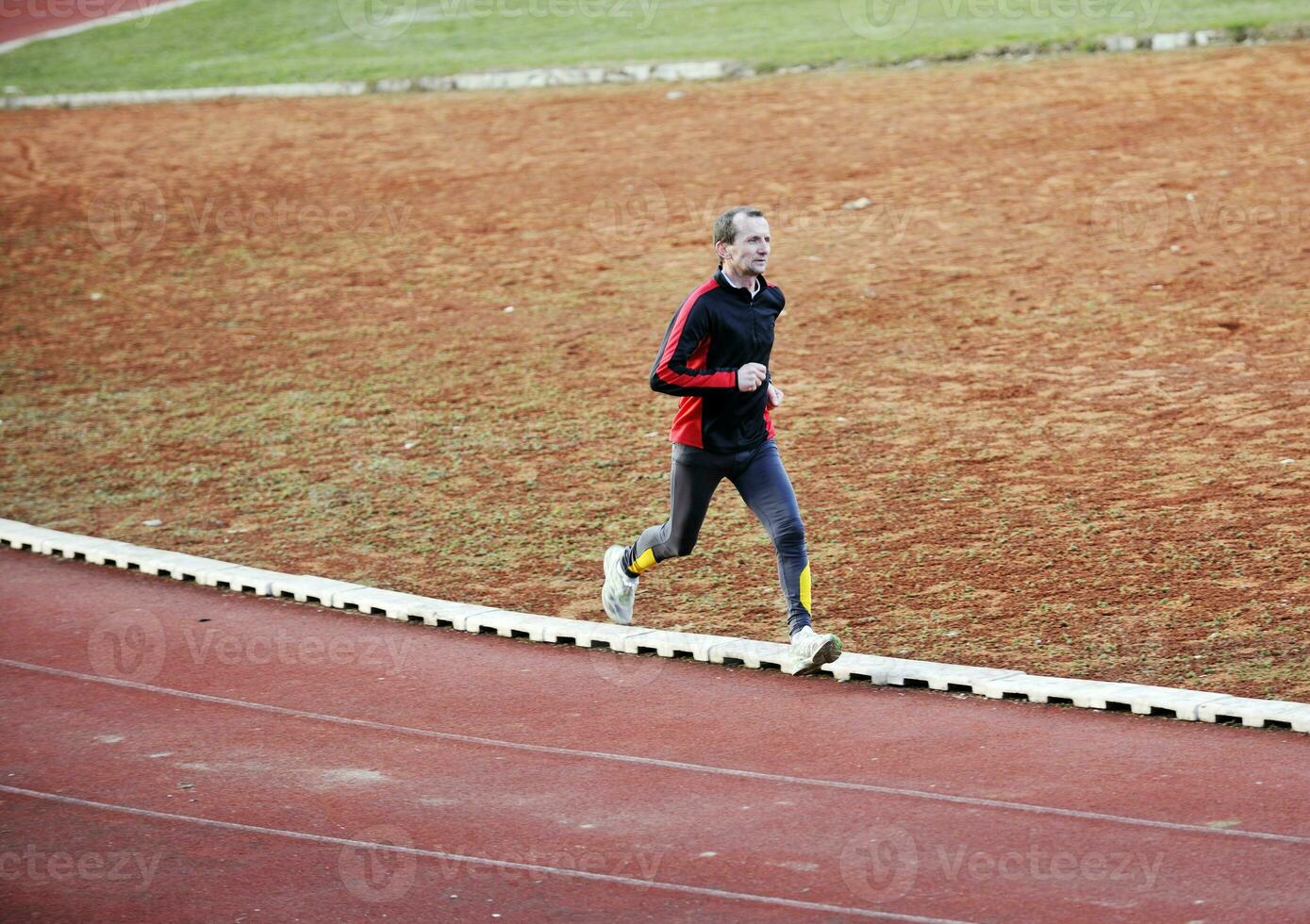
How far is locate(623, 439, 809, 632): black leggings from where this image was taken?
26.4 ft

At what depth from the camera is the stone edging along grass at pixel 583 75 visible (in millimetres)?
23844

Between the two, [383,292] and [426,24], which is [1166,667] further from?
[426,24]

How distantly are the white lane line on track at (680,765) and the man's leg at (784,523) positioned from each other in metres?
1.24

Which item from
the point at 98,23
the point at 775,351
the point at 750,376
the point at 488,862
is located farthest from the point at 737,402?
the point at 98,23

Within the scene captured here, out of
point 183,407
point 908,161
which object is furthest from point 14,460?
point 908,161

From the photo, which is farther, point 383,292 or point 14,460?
point 383,292

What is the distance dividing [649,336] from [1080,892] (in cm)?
1030

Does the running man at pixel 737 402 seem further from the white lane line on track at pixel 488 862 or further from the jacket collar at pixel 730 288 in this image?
the white lane line on track at pixel 488 862

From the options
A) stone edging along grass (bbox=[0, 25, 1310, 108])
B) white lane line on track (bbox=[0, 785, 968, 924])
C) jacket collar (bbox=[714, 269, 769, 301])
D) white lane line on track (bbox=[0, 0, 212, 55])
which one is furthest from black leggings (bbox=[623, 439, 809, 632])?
white lane line on track (bbox=[0, 0, 212, 55])

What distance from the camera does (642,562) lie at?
8719 mm

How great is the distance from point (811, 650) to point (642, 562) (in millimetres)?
1201

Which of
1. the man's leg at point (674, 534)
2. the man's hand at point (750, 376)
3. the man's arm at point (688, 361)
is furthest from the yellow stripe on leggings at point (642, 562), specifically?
the man's hand at point (750, 376)

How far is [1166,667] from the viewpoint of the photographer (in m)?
8.01

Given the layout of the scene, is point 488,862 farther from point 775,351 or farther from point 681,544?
point 775,351
